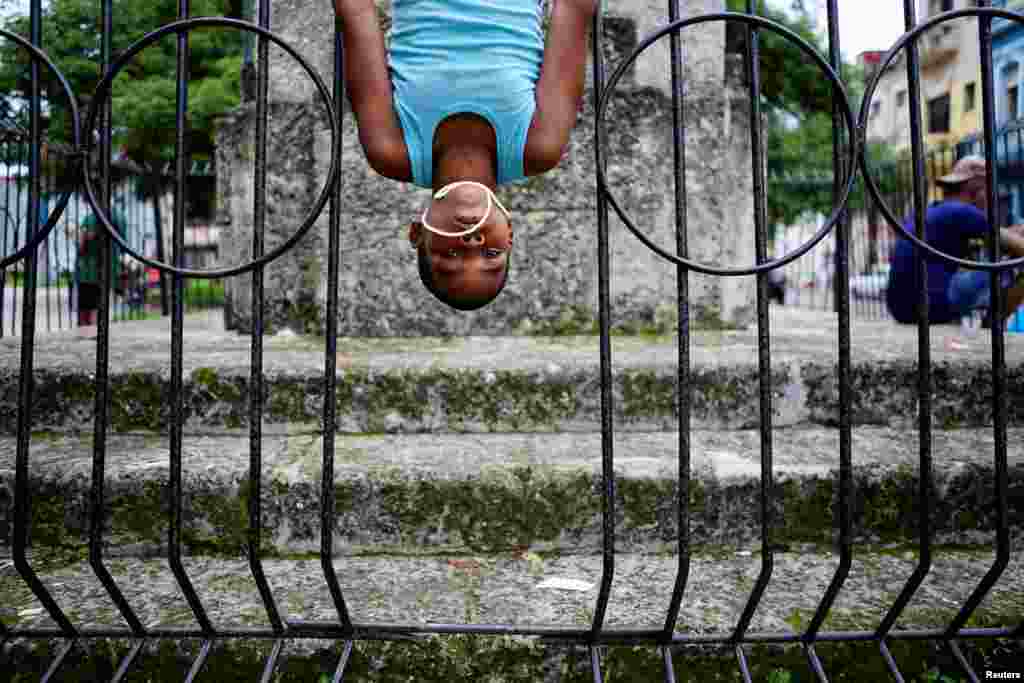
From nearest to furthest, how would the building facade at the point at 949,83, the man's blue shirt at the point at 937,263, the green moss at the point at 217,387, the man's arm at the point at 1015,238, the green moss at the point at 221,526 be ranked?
the green moss at the point at 221,526, the green moss at the point at 217,387, the man's arm at the point at 1015,238, the man's blue shirt at the point at 937,263, the building facade at the point at 949,83

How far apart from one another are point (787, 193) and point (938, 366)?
13959 millimetres

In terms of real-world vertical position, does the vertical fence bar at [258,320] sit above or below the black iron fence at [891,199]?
below

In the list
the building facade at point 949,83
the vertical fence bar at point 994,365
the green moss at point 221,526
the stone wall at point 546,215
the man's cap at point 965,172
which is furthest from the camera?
the building facade at point 949,83

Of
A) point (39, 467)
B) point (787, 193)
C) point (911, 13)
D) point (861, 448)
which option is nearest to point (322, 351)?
point (39, 467)

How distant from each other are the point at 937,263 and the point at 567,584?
3598 mm

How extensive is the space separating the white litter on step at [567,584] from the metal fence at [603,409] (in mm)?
225

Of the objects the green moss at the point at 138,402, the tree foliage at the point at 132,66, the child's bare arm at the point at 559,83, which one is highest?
the tree foliage at the point at 132,66

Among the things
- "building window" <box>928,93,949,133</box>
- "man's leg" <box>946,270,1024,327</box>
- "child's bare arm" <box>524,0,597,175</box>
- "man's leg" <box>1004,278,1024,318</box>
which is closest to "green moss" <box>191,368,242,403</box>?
"child's bare arm" <box>524,0,597,175</box>

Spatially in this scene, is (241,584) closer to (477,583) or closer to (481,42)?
(477,583)

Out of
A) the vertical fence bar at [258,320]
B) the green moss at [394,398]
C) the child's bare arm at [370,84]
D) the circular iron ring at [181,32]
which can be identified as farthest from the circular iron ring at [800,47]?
the green moss at [394,398]

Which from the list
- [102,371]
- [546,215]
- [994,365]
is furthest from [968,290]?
[102,371]

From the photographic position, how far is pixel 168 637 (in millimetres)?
1619

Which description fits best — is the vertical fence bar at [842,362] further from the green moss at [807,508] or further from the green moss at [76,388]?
the green moss at [76,388]

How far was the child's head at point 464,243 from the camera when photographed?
4.91ft
